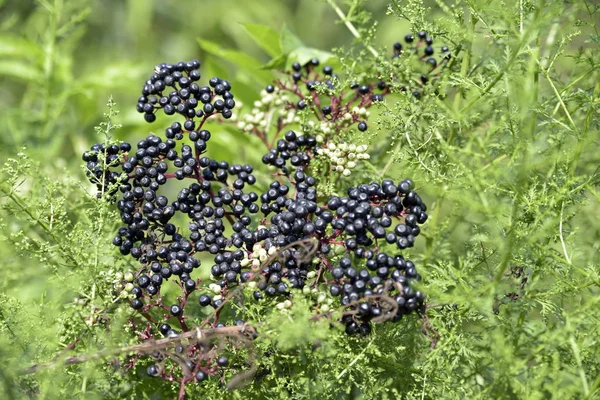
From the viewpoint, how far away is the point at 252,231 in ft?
4.00

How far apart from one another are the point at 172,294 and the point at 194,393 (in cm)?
29

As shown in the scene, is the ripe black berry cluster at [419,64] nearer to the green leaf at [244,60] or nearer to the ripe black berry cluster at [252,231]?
the ripe black berry cluster at [252,231]

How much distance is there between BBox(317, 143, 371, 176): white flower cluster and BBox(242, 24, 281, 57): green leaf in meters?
0.53

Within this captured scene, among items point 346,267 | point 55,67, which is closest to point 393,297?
point 346,267

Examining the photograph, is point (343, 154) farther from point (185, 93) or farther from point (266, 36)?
point (266, 36)

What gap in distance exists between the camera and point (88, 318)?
1124 millimetres

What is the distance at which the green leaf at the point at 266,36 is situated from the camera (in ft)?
5.62

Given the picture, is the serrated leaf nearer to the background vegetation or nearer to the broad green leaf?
the background vegetation

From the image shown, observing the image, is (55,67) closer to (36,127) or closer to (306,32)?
(36,127)

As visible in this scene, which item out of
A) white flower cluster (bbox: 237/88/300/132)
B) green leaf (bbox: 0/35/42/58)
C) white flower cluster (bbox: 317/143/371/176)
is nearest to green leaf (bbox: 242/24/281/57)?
A: white flower cluster (bbox: 237/88/300/132)

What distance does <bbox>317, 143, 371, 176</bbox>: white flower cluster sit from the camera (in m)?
1.26

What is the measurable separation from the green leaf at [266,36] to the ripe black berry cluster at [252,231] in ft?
1.38

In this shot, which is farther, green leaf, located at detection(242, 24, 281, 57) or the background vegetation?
green leaf, located at detection(242, 24, 281, 57)

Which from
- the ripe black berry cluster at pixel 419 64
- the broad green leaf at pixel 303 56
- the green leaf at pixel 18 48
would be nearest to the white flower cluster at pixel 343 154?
the ripe black berry cluster at pixel 419 64
